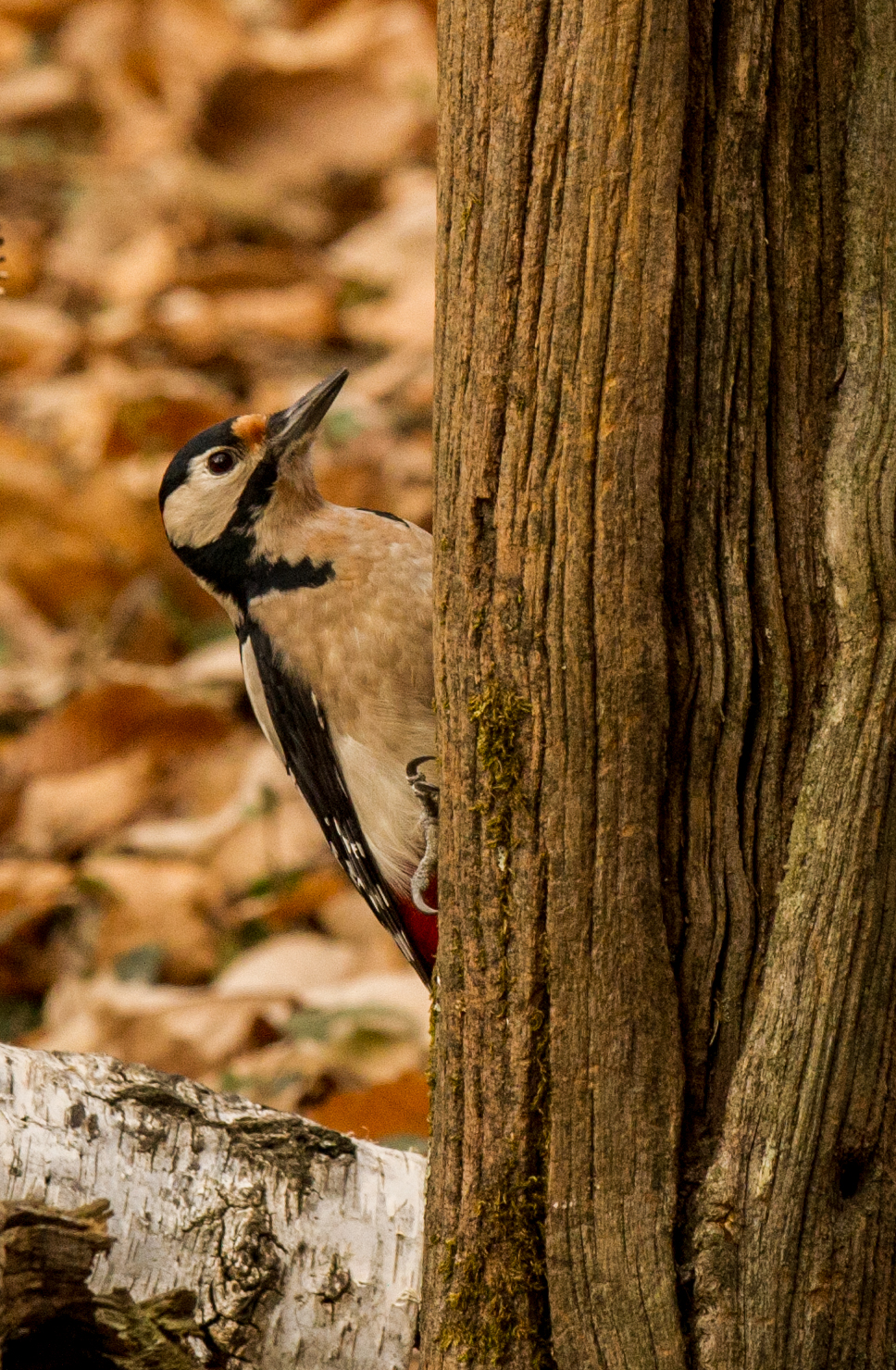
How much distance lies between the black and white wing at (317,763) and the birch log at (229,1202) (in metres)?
0.90

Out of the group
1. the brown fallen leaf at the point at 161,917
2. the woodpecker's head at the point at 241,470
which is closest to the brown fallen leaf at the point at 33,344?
the brown fallen leaf at the point at 161,917

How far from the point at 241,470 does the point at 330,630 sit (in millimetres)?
491

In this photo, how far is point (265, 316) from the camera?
7.72 metres

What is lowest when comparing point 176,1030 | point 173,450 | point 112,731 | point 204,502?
point 176,1030

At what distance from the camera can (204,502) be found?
367 cm

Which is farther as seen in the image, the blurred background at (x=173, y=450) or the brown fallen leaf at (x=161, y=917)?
the brown fallen leaf at (x=161, y=917)

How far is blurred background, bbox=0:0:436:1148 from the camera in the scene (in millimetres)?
4559

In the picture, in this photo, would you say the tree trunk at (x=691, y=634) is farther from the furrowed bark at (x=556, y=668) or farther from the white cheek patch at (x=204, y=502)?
the white cheek patch at (x=204, y=502)

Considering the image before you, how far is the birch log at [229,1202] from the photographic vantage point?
2.48m

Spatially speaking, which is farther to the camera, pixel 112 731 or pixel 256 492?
pixel 112 731

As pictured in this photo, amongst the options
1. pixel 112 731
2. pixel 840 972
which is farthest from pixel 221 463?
pixel 112 731

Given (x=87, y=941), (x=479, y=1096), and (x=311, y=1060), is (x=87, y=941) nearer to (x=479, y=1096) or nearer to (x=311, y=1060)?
(x=311, y=1060)

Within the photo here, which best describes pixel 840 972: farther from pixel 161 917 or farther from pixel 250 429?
pixel 161 917

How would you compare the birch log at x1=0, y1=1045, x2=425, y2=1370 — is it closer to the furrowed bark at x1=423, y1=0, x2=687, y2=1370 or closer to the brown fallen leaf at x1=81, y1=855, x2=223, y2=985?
the furrowed bark at x1=423, y1=0, x2=687, y2=1370
